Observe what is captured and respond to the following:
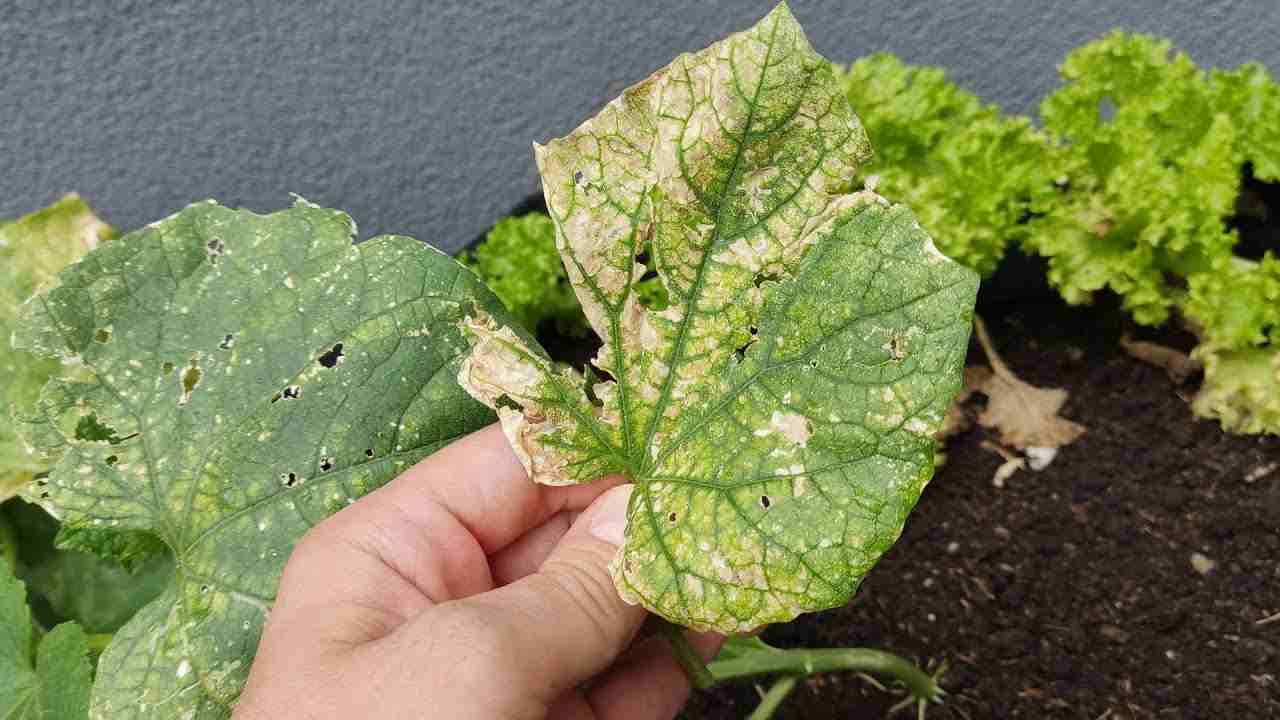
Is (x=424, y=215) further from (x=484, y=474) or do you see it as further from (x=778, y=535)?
A: (x=778, y=535)

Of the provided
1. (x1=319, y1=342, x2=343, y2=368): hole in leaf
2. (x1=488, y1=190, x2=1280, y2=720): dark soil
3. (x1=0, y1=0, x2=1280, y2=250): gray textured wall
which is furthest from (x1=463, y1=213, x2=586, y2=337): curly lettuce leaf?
(x1=319, y1=342, x2=343, y2=368): hole in leaf

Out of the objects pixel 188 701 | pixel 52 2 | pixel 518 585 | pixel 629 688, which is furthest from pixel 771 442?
pixel 52 2

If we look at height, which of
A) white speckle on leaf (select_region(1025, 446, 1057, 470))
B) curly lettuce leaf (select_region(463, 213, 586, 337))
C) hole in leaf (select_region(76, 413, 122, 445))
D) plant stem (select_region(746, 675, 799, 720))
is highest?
hole in leaf (select_region(76, 413, 122, 445))

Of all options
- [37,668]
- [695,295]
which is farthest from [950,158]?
[37,668]

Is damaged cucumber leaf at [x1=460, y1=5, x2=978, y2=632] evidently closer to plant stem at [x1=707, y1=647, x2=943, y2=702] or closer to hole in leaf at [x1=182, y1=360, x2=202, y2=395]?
hole in leaf at [x1=182, y1=360, x2=202, y2=395]

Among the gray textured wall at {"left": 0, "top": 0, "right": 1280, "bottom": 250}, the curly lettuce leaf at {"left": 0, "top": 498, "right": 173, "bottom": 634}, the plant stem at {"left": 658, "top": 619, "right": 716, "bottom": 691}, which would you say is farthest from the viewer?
the gray textured wall at {"left": 0, "top": 0, "right": 1280, "bottom": 250}

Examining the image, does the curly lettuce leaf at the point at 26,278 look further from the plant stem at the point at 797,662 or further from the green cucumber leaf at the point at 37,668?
the plant stem at the point at 797,662
